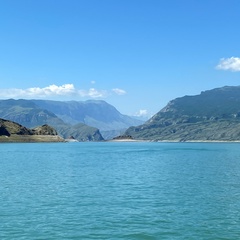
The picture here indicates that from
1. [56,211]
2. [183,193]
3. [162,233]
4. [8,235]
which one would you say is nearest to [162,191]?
[183,193]

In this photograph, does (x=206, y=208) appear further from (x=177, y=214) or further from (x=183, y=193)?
(x=183, y=193)

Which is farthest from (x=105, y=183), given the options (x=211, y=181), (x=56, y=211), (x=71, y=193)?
(x=56, y=211)

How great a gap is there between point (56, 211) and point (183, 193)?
29421 mm

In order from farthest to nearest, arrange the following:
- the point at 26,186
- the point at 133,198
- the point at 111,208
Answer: the point at 26,186 → the point at 133,198 → the point at 111,208

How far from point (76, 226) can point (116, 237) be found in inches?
281

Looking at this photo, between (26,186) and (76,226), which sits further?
(26,186)

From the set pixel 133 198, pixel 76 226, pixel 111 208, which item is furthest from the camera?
pixel 133 198

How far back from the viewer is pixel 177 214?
189 feet

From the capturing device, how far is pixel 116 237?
45219 millimetres

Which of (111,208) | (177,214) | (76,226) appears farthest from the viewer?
(111,208)

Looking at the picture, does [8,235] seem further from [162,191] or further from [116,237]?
[162,191]

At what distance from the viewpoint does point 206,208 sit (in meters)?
62.2

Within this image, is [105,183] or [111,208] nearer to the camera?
[111,208]

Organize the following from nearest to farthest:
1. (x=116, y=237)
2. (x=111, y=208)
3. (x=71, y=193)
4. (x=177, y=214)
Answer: (x=116, y=237), (x=177, y=214), (x=111, y=208), (x=71, y=193)
